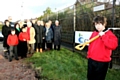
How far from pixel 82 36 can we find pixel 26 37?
2444 mm

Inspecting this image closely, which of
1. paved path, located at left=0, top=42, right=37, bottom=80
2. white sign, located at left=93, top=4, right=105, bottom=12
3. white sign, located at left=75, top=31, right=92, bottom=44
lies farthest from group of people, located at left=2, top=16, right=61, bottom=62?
white sign, located at left=93, top=4, right=105, bottom=12

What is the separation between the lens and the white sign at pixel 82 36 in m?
10.1

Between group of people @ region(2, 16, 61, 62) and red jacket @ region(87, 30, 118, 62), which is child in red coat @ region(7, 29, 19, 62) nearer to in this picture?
group of people @ region(2, 16, 61, 62)

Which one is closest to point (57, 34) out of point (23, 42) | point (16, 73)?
point (23, 42)

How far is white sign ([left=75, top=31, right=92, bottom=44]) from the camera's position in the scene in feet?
33.3

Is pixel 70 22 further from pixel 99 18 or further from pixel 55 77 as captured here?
pixel 99 18

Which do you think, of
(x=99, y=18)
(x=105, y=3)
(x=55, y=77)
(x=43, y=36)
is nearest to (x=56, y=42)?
(x=43, y=36)

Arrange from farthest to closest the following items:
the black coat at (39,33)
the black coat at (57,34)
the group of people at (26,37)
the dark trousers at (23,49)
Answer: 1. the black coat at (57,34)
2. the black coat at (39,33)
3. the dark trousers at (23,49)
4. the group of people at (26,37)

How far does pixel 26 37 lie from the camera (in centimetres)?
1101

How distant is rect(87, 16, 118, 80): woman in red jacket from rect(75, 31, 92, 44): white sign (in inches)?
217

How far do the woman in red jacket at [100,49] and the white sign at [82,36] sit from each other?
18.1ft

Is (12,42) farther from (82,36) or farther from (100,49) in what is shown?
(100,49)

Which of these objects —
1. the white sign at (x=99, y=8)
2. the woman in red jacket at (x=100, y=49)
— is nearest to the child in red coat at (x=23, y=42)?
the white sign at (x=99, y=8)

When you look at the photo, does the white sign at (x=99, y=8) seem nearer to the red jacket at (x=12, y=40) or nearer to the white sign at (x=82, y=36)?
the white sign at (x=82, y=36)
